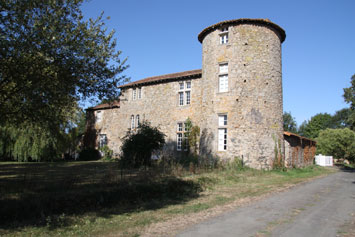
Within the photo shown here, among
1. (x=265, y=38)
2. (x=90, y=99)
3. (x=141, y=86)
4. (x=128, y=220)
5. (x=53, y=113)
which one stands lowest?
(x=128, y=220)

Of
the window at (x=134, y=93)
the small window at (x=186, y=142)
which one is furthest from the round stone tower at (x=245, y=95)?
the window at (x=134, y=93)

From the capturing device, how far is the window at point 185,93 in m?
22.1

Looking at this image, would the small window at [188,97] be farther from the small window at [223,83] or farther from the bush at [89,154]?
the bush at [89,154]

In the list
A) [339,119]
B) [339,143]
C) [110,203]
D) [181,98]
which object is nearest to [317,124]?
[339,119]

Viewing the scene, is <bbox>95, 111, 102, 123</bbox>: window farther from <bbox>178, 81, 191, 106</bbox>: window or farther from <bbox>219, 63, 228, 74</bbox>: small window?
<bbox>219, 63, 228, 74</bbox>: small window

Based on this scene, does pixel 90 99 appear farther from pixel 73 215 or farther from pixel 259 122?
pixel 259 122

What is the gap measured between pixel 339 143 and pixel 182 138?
23787mm

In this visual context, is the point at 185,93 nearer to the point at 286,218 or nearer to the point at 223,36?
the point at 223,36

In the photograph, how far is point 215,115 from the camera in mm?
18625

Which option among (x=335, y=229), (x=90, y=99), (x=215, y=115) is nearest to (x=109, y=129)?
(x=215, y=115)

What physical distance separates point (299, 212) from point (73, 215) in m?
6.22

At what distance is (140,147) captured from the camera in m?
15.6

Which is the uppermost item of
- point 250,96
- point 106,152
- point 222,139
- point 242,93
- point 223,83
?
point 223,83

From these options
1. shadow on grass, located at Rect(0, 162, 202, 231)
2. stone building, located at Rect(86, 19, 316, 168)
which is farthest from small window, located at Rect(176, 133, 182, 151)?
shadow on grass, located at Rect(0, 162, 202, 231)
